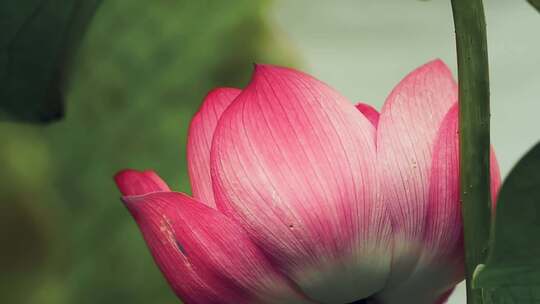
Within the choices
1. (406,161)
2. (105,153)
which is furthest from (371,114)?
(105,153)

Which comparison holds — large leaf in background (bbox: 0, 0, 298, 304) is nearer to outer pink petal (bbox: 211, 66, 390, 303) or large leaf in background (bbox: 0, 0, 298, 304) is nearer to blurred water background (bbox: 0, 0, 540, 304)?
blurred water background (bbox: 0, 0, 540, 304)

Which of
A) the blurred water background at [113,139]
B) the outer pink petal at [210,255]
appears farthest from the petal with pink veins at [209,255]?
the blurred water background at [113,139]

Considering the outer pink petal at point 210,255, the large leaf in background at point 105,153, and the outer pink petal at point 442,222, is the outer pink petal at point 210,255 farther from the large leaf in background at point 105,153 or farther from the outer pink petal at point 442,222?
the large leaf in background at point 105,153

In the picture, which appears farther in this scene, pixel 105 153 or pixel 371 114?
pixel 105 153

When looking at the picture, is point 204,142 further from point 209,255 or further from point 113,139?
point 113,139

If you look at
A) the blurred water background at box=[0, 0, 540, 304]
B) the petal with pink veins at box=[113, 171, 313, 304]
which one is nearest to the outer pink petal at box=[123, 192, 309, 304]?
the petal with pink veins at box=[113, 171, 313, 304]

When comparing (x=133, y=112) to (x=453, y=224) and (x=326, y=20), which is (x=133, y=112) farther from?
(x=453, y=224)

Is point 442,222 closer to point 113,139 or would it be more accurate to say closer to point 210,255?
point 210,255
